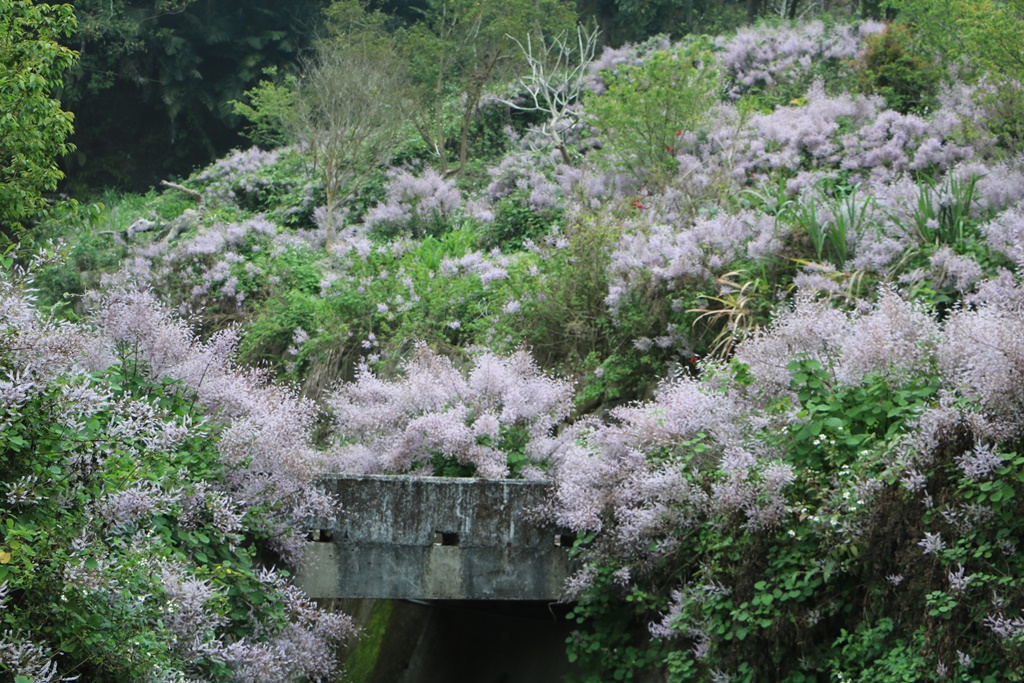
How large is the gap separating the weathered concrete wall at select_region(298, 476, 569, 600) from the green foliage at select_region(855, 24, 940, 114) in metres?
9.76

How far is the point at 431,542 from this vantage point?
8.27 meters

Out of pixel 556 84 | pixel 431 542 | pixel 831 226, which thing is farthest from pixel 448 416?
pixel 556 84

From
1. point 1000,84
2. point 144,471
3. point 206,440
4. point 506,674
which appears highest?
point 1000,84

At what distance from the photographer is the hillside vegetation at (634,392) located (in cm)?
549

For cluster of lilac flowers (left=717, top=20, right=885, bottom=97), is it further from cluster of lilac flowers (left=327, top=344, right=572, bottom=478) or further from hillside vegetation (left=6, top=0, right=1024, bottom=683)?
cluster of lilac flowers (left=327, top=344, right=572, bottom=478)

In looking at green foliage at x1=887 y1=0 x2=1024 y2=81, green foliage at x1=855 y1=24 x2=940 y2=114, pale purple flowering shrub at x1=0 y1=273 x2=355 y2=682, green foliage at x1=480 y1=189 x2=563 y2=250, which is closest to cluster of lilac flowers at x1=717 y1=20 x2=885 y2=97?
green foliage at x1=855 y1=24 x2=940 y2=114

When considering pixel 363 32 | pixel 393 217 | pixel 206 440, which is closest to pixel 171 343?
pixel 206 440

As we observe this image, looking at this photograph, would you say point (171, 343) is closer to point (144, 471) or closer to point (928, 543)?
point (144, 471)

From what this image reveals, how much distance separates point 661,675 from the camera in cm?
798

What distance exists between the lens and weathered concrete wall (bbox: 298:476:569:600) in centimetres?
817

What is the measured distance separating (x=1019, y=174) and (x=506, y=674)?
22.1 feet

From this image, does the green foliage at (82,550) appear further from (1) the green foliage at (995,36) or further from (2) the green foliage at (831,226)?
(1) the green foliage at (995,36)

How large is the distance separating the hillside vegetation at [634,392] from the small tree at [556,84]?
52.2 inches

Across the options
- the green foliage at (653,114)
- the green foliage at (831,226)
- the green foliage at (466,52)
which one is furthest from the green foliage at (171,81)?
the green foliage at (831,226)
